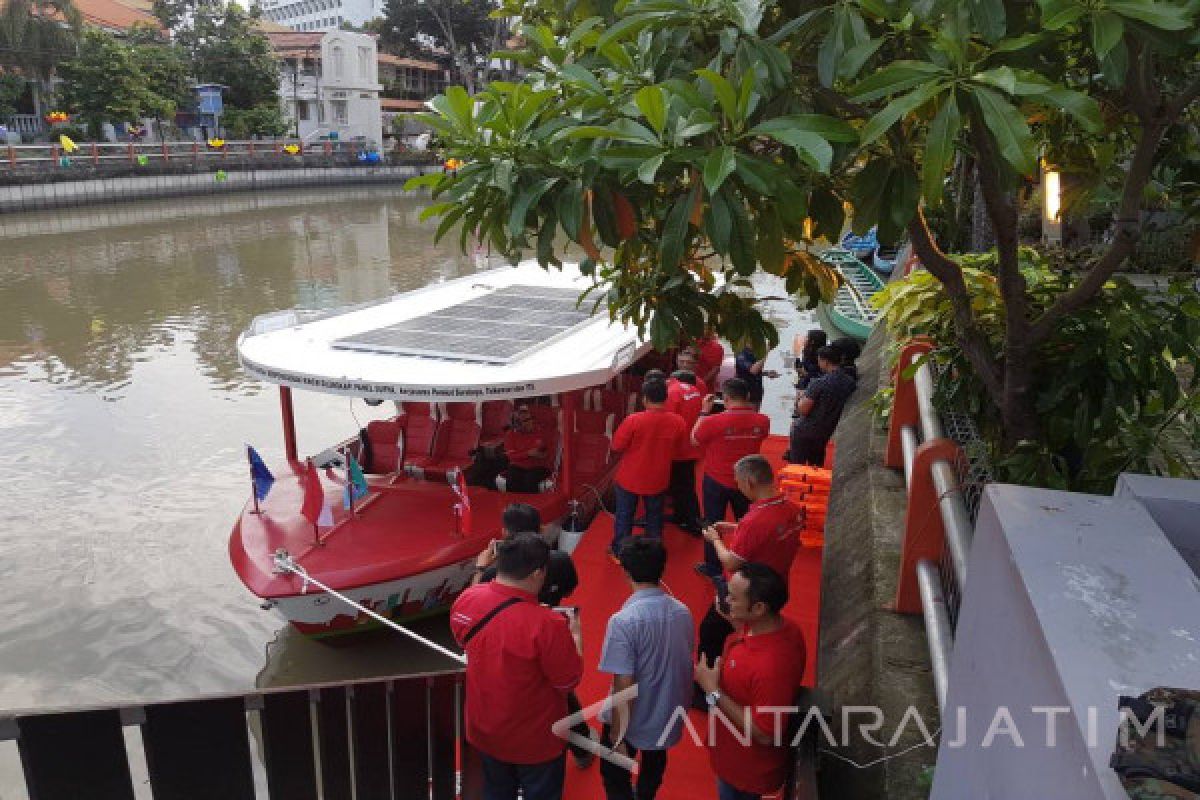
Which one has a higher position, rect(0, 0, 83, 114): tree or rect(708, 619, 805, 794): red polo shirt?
rect(0, 0, 83, 114): tree

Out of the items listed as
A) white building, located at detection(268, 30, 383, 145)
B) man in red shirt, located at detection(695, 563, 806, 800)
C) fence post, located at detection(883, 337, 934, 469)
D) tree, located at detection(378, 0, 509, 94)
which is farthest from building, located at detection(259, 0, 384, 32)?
man in red shirt, located at detection(695, 563, 806, 800)

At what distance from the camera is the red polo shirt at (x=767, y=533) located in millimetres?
4234

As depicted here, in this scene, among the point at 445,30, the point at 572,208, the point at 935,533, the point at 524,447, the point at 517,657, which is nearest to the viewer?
the point at 572,208

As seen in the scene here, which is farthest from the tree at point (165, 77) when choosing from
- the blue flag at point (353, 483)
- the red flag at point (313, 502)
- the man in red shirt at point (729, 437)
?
the man in red shirt at point (729, 437)

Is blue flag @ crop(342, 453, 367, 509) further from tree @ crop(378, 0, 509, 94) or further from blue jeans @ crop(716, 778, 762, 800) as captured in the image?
tree @ crop(378, 0, 509, 94)

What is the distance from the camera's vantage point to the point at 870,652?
12.7 feet

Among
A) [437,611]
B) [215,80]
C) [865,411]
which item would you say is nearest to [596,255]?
[437,611]

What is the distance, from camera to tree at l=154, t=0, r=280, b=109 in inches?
1843

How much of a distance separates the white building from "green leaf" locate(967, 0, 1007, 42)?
188 ft

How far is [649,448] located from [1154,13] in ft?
14.0

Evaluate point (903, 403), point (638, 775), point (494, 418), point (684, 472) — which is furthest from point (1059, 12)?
point (494, 418)

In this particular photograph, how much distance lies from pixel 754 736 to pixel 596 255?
5.94ft

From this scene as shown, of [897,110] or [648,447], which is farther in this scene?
[648,447]

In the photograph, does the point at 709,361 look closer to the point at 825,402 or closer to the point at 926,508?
the point at 825,402
